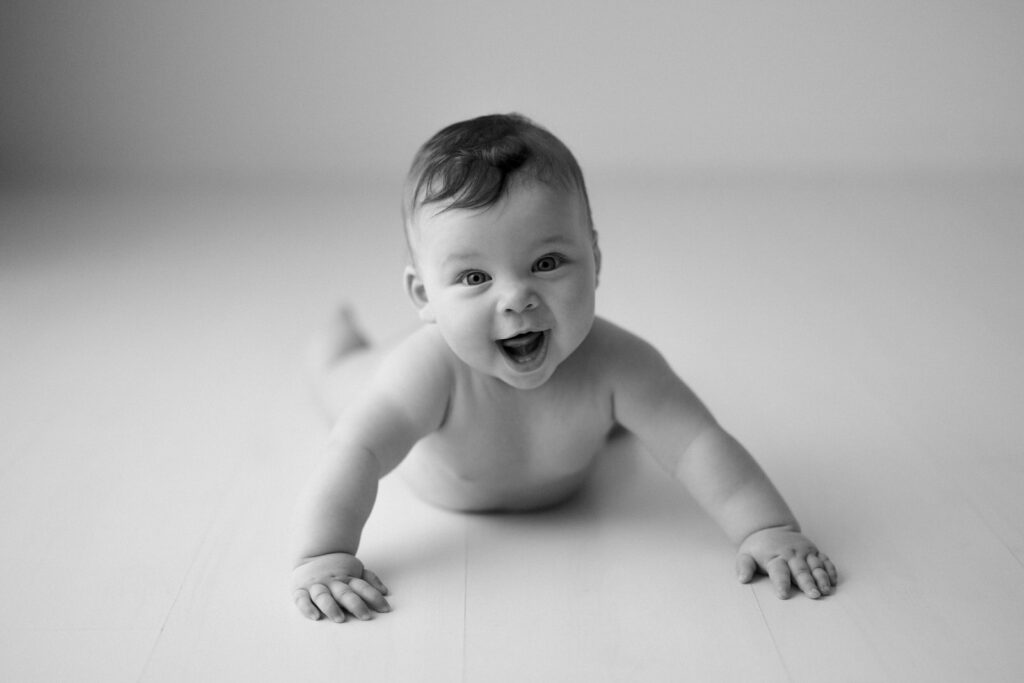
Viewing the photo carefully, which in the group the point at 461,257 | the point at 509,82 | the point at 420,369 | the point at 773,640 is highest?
the point at 509,82

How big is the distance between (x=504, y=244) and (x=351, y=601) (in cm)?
34

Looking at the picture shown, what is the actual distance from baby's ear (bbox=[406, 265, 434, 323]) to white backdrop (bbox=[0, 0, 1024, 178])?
1.56m

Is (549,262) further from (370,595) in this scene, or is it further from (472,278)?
(370,595)

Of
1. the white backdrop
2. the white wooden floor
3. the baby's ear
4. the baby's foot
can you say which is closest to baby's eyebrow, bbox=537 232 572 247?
the baby's ear

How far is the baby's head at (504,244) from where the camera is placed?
113 cm

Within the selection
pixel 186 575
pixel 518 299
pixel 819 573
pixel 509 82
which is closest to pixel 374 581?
pixel 186 575

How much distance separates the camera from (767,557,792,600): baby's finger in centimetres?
113

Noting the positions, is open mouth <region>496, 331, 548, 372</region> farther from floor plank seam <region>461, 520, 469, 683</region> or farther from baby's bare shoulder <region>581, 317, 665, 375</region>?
floor plank seam <region>461, 520, 469, 683</region>

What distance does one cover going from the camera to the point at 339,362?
1632 mm

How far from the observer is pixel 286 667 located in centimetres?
105

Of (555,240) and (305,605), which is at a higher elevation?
(555,240)

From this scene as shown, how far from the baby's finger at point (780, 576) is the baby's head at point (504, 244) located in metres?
0.27

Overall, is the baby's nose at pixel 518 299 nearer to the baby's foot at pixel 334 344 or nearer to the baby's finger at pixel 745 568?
the baby's finger at pixel 745 568

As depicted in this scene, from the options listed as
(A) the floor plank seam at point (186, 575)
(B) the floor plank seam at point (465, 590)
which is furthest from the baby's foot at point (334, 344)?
(B) the floor plank seam at point (465, 590)
